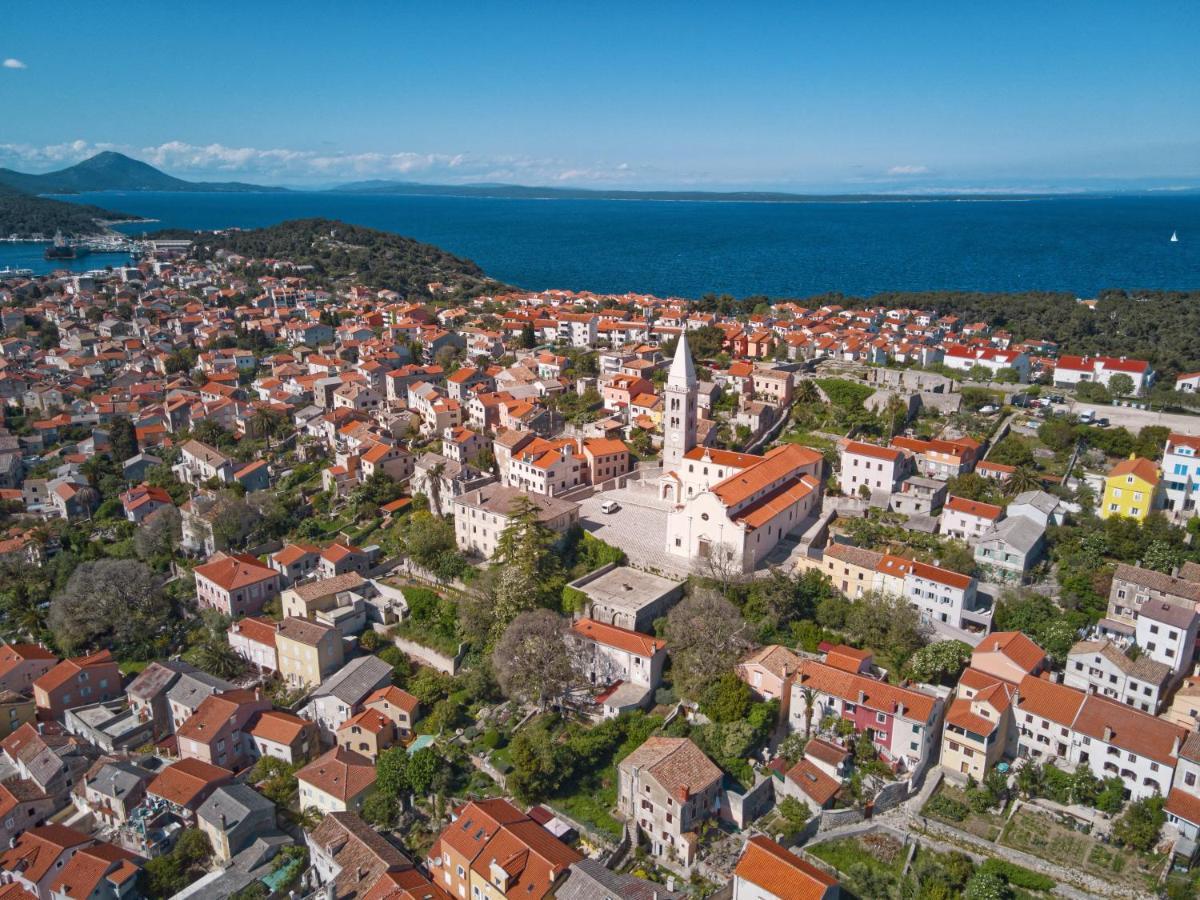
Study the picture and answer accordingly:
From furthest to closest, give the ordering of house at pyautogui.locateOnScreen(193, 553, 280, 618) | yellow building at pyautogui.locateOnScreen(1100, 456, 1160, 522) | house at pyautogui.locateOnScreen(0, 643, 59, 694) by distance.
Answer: house at pyautogui.locateOnScreen(193, 553, 280, 618) → yellow building at pyautogui.locateOnScreen(1100, 456, 1160, 522) → house at pyautogui.locateOnScreen(0, 643, 59, 694)

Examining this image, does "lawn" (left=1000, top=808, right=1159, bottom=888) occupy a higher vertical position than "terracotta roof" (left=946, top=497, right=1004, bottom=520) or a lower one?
lower

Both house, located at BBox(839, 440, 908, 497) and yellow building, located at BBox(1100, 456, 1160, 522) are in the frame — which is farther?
house, located at BBox(839, 440, 908, 497)

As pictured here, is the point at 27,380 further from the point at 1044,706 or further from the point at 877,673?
the point at 1044,706

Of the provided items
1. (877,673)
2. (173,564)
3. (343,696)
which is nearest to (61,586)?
(173,564)

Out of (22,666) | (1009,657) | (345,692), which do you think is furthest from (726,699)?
(22,666)

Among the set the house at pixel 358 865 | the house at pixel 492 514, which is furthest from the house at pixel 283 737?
the house at pixel 492 514

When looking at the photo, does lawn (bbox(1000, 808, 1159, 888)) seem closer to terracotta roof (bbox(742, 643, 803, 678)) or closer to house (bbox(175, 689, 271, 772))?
terracotta roof (bbox(742, 643, 803, 678))

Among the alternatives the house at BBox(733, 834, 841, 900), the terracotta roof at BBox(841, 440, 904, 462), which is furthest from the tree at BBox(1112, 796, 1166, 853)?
the terracotta roof at BBox(841, 440, 904, 462)
